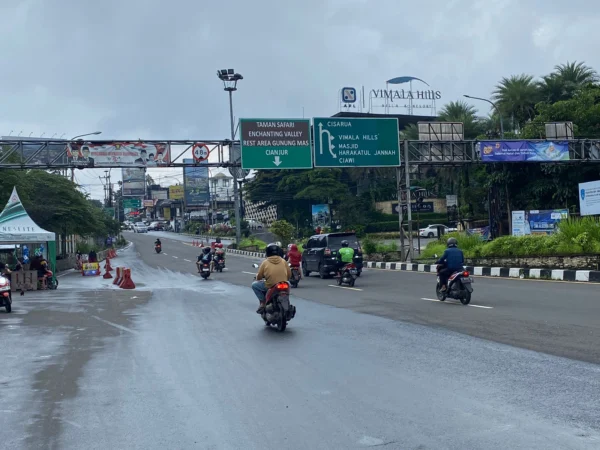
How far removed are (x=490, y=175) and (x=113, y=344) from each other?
4020 centimetres

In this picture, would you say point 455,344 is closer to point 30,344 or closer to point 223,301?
point 30,344

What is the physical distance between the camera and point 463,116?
64.8 metres

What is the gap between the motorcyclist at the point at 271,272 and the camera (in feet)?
40.7

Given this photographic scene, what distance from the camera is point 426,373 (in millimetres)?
8133

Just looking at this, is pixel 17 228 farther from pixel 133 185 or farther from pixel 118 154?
pixel 133 185

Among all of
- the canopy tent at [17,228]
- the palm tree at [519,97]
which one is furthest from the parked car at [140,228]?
the canopy tent at [17,228]

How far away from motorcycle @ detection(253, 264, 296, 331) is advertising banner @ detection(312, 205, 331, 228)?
5853 centimetres

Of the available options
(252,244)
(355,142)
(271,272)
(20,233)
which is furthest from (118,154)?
(252,244)

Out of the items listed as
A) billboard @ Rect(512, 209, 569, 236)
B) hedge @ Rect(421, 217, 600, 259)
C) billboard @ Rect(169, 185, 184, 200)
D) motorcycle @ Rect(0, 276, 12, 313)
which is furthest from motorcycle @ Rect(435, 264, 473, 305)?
billboard @ Rect(169, 185, 184, 200)

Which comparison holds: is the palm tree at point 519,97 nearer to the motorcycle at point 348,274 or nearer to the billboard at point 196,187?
the motorcycle at point 348,274

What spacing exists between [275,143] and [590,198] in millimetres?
17916

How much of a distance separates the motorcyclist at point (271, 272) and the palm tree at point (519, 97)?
49.3 metres

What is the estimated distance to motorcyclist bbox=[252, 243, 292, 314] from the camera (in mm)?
12406

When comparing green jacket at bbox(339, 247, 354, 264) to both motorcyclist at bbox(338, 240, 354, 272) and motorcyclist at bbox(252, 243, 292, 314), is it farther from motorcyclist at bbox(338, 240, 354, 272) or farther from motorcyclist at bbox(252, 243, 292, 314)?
motorcyclist at bbox(252, 243, 292, 314)
